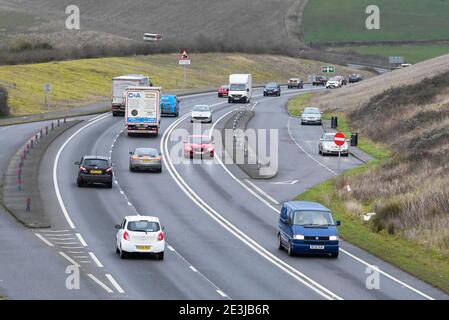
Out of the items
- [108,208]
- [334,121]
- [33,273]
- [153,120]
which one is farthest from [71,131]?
[33,273]

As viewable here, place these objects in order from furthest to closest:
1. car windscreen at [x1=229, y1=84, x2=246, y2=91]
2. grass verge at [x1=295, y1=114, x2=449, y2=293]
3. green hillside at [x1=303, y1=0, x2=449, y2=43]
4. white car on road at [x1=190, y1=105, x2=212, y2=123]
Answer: green hillside at [x1=303, y1=0, x2=449, y2=43], car windscreen at [x1=229, y1=84, x2=246, y2=91], white car on road at [x1=190, y1=105, x2=212, y2=123], grass verge at [x1=295, y1=114, x2=449, y2=293]

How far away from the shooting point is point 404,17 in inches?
7510

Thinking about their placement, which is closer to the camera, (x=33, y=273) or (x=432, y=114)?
(x=33, y=273)

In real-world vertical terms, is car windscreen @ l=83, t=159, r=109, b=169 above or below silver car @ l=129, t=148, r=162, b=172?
above

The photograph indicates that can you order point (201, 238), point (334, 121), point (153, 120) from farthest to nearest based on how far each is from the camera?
point (334, 121), point (153, 120), point (201, 238)

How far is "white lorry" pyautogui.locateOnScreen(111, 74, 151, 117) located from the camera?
8744cm

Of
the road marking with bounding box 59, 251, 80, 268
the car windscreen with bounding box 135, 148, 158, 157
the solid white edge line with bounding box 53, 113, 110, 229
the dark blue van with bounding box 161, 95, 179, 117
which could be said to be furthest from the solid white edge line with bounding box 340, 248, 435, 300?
the dark blue van with bounding box 161, 95, 179, 117

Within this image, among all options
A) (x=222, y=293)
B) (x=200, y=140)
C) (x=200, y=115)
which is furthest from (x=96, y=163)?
(x=200, y=115)

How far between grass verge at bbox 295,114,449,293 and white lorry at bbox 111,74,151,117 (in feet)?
105

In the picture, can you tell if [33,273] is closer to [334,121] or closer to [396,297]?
[396,297]

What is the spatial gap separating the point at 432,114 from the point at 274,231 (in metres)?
36.5

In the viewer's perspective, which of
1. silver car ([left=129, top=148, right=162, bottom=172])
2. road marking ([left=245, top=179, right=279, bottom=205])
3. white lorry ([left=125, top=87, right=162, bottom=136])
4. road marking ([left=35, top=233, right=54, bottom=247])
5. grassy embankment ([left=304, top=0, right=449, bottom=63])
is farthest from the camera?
grassy embankment ([left=304, top=0, right=449, bottom=63])

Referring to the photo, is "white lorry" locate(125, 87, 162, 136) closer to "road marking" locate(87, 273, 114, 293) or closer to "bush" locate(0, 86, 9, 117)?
"bush" locate(0, 86, 9, 117)

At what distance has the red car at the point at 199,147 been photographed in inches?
2712
